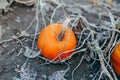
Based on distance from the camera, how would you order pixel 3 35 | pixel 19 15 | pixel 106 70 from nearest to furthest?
pixel 106 70, pixel 3 35, pixel 19 15

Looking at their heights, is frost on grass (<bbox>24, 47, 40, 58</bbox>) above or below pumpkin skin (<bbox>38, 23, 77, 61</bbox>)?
below

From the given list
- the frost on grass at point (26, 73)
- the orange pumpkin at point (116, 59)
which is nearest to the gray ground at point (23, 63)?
the frost on grass at point (26, 73)

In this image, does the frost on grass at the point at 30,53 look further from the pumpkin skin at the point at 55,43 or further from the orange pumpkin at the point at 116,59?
the orange pumpkin at the point at 116,59

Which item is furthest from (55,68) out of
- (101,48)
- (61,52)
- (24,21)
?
(24,21)

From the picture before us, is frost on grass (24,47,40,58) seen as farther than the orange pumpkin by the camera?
Yes

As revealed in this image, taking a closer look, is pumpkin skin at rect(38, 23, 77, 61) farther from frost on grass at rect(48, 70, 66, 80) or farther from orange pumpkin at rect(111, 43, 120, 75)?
orange pumpkin at rect(111, 43, 120, 75)

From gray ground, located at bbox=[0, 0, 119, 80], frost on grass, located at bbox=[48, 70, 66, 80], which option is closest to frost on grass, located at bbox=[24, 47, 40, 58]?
gray ground, located at bbox=[0, 0, 119, 80]

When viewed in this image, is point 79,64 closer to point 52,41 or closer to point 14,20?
point 52,41

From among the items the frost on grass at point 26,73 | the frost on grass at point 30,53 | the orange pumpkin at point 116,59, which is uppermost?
the orange pumpkin at point 116,59
